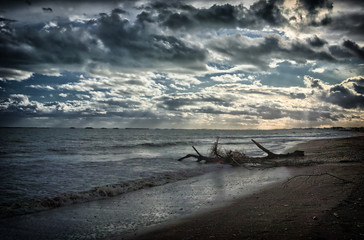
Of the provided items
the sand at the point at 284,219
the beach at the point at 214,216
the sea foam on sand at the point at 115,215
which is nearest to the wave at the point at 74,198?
the beach at the point at 214,216

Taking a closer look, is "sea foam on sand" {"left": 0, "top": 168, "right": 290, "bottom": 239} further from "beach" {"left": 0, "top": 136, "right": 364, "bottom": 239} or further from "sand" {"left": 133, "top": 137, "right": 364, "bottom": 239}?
"sand" {"left": 133, "top": 137, "right": 364, "bottom": 239}

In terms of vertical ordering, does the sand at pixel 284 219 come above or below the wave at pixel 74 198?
above

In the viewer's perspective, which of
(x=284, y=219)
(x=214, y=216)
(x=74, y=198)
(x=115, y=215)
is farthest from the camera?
(x=74, y=198)

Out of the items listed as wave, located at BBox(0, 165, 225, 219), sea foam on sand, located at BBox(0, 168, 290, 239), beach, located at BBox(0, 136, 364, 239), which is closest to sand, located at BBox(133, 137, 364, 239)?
beach, located at BBox(0, 136, 364, 239)

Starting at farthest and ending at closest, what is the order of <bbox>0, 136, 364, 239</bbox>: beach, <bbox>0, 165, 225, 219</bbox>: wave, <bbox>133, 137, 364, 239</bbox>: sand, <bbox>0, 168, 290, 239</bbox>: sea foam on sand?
<bbox>0, 165, 225, 219</bbox>: wave, <bbox>0, 168, 290, 239</bbox>: sea foam on sand, <bbox>0, 136, 364, 239</bbox>: beach, <bbox>133, 137, 364, 239</bbox>: sand

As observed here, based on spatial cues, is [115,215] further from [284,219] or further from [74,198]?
[284,219]

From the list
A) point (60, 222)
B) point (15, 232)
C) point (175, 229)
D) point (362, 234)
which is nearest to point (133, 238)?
point (175, 229)

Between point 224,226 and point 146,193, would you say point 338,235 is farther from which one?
point 146,193

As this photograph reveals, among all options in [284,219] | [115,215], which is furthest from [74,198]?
[284,219]

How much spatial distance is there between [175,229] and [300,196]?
403 centimetres

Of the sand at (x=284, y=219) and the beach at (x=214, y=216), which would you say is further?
the beach at (x=214, y=216)

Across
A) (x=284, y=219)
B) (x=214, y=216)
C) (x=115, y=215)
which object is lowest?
(x=115, y=215)

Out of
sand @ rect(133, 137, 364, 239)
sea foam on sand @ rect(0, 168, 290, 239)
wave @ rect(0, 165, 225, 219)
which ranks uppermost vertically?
sand @ rect(133, 137, 364, 239)

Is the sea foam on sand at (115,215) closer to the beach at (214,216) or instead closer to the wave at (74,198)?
the beach at (214,216)
